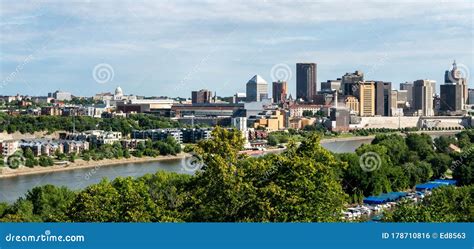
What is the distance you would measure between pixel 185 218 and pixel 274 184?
0.40 meters

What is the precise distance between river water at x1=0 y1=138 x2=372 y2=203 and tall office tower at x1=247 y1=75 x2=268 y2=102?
17.6 metres

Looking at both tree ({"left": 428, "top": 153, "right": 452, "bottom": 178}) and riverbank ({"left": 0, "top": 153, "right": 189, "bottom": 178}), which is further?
riverbank ({"left": 0, "top": 153, "right": 189, "bottom": 178})

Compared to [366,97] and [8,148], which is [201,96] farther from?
[8,148]

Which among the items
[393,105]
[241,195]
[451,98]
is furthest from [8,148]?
[451,98]

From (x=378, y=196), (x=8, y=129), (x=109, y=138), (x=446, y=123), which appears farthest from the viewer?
(x=446, y=123)

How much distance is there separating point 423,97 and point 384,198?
22893mm

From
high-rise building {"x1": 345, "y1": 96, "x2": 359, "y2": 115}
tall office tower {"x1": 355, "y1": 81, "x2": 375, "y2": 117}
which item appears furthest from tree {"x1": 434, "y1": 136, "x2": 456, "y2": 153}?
tall office tower {"x1": 355, "y1": 81, "x2": 375, "y2": 117}

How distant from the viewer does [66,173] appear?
34.2 ft

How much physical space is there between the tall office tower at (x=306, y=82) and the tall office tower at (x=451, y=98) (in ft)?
18.4

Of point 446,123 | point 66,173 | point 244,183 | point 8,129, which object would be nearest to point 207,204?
point 244,183

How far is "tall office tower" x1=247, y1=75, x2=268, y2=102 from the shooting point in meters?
29.8

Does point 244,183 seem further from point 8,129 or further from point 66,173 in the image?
point 8,129

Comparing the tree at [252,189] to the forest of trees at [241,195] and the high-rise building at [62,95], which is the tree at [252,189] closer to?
the forest of trees at [241,195]

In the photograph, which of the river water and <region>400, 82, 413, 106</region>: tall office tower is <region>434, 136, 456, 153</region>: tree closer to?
the river water
